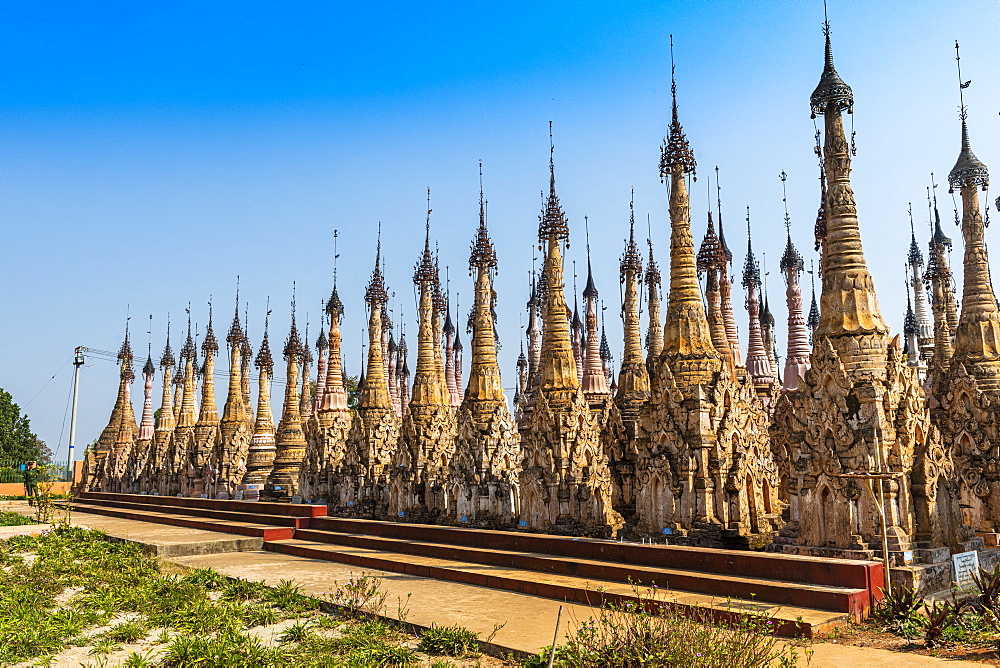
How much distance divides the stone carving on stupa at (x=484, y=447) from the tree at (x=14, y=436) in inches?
2394

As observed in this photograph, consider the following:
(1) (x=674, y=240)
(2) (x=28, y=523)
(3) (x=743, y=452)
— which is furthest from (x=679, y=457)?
(2) (x=28, y=523)

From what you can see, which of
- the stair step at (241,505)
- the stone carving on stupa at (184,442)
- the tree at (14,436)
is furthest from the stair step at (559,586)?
the tree at (14,436)

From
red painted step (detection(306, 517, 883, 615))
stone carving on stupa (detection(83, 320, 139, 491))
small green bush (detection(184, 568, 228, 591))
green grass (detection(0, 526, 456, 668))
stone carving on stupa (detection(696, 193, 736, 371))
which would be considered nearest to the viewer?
green grass (detection(0, 526, 456, 668))

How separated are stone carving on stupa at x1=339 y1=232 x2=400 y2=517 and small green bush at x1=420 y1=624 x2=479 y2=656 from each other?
13.9 m

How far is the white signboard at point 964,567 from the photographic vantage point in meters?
10.2

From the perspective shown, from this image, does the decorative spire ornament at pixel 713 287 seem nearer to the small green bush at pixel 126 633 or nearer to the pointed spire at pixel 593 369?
the pointed spire at pixel 593 369

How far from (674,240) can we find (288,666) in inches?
465

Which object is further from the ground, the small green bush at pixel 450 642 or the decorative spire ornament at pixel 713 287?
the decorative spire ornament at pixel 713 287

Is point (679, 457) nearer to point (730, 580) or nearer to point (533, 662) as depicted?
point (730, 580)

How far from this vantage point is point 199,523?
84.1 ft

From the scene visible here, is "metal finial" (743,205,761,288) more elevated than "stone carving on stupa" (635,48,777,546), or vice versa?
"metal finial" (743,205,761,288)

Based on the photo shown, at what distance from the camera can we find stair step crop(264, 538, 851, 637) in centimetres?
935

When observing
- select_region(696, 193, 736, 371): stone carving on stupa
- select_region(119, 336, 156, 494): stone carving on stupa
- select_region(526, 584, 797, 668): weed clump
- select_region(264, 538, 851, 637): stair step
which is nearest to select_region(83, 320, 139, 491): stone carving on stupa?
select_region(119, 336, 156, 494): stone carving on stupa

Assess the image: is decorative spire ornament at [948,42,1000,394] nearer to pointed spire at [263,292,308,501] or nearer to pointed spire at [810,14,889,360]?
pointed spire at [810,14,889,360]
